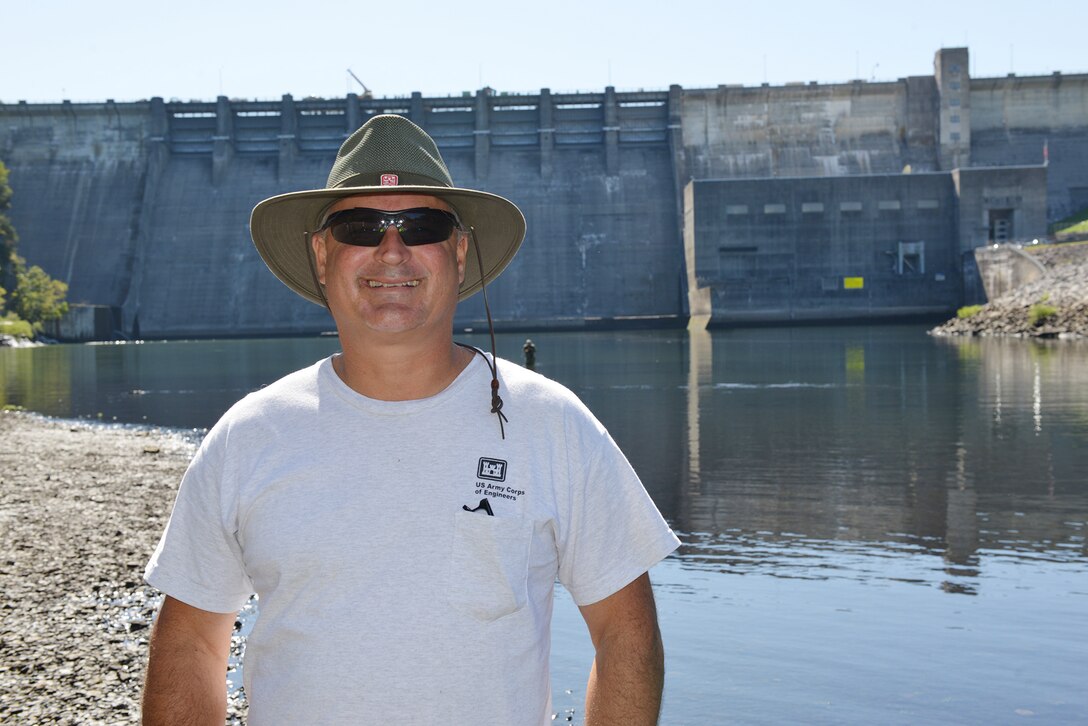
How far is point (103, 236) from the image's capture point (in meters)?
62.8

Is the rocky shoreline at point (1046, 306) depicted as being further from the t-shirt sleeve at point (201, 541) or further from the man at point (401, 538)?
the t-shirt sleeve at point (201, 541)

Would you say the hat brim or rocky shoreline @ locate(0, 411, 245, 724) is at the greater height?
the hat brim

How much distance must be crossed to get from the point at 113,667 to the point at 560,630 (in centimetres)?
251

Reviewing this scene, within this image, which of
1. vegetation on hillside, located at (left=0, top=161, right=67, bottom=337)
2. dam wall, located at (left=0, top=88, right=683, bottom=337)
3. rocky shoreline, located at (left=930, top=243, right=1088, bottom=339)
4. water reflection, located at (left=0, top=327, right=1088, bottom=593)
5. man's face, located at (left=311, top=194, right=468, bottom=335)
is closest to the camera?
man's face, located at (left=311, top=194, right=468, bottom=335)

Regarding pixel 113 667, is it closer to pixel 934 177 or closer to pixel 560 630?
pixel 560 630

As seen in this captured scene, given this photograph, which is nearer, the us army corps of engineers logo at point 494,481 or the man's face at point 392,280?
the us army corps of engineers logo at point 494,481

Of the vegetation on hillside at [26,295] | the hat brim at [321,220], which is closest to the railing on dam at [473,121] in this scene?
the vegetation on hillside at [26,295]

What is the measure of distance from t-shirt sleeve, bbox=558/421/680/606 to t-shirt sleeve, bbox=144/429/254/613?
2.05 ft

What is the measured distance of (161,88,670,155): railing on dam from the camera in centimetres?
6259

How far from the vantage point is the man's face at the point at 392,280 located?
2.56m

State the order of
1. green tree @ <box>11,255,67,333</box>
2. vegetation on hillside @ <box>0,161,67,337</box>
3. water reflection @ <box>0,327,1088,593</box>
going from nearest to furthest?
water reflection @ <box>0,327,1088,593</box>
vegetation on hillside @ <box>0,161,67,337</box>
green tree @ <box>11,255,67,333</box>

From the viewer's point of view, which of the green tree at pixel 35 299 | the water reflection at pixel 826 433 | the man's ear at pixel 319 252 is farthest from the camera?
the green tree at pixel 35 299

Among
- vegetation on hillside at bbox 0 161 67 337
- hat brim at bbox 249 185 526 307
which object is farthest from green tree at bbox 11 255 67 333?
hat brim at bbox 249 185 526 307

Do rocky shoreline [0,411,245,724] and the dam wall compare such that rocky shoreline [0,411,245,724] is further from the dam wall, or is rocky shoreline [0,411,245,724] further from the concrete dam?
the dam wall
